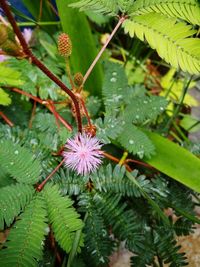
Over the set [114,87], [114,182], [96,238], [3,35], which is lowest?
[96,238]

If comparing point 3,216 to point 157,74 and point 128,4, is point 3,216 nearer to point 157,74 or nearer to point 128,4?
point 128,4

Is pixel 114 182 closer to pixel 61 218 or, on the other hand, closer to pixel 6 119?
pixel 61 218

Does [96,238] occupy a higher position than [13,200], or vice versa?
[13,200]

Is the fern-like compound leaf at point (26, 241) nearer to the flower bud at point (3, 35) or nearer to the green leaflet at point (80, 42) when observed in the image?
the flower bud at point (3, 35)

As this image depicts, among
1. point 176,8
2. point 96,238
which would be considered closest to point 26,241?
A: point 96,238

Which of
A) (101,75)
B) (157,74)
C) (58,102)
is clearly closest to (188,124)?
(157,74)

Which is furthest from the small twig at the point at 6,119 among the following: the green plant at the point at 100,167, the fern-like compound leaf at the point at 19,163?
the fern-like compound leaf at the point at 19,163
